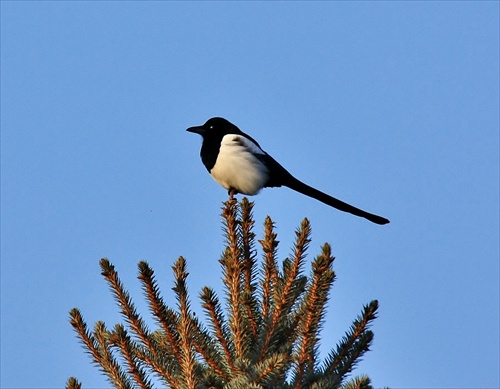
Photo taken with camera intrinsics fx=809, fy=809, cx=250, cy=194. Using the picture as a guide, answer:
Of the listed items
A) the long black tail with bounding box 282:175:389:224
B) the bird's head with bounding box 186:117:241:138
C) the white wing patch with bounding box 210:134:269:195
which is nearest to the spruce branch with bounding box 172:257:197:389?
the white wing patch with bounding box 210:134:269:195

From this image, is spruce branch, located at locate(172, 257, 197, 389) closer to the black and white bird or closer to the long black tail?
the black and white bird

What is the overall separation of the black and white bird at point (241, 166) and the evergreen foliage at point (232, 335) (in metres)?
2.87

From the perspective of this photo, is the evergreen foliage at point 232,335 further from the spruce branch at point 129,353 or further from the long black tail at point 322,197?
the long black tail at point 322,197

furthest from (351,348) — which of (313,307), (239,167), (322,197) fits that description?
(322,197)

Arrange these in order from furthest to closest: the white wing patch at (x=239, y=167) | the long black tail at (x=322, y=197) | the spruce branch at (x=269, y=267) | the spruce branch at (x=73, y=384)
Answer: the long black tail at (x=322, y=197) < the white wing patch at (x=239, y=167) < the spruce branch at (x=269, y=267) < the spruce branch at (x=73, y=384)

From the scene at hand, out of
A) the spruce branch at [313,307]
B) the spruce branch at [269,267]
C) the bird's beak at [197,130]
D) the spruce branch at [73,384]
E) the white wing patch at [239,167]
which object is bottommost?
the spruce branch at [73,384]

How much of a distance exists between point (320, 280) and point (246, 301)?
0.29 meters

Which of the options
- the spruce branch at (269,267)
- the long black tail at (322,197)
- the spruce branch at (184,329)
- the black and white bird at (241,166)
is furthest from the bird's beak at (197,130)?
the spruce branch at (184,329)

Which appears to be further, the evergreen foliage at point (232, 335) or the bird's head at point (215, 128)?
the bird's head at point (215, 128)

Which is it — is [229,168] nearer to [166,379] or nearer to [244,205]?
[244,205]

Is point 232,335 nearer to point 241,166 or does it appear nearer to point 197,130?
point 241,166

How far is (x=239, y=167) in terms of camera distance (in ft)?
17.7

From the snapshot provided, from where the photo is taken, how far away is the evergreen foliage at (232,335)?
223 centimetres

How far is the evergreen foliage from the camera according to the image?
7.33 ft
